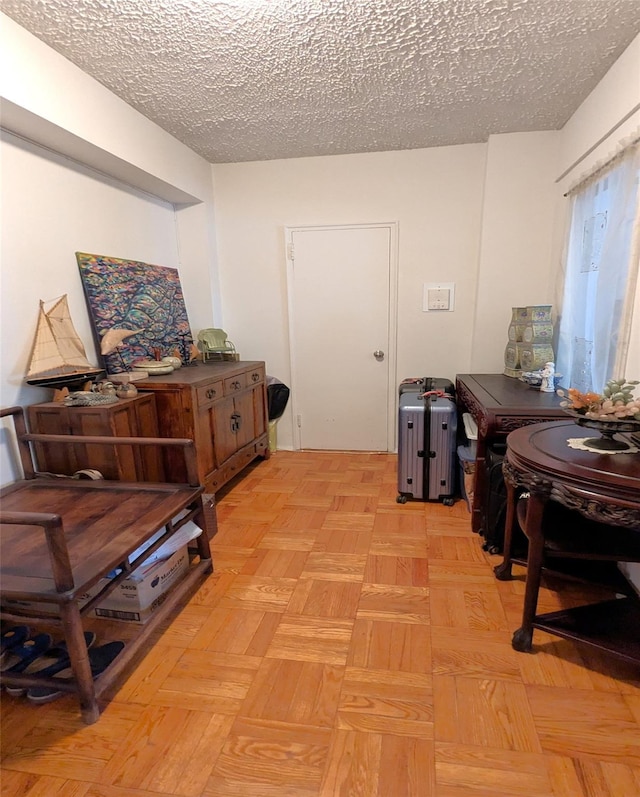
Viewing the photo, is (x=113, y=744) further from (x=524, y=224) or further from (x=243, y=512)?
(x=524, y=224)

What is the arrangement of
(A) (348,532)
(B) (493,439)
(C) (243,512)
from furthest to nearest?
(C) (243,512), (A) (348,532), (B) (493,439)

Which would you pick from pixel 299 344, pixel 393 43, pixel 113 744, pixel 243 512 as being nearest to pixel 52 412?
pixel 243 512

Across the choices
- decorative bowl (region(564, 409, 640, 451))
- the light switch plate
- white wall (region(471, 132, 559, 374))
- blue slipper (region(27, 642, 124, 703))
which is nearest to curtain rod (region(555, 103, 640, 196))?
white wall (region(471, 132, 559, 374))

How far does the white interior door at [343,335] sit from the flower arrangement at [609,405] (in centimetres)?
203

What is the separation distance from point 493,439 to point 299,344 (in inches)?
76.8

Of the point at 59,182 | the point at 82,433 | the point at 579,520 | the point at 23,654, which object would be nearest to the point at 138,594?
the point at 23,654

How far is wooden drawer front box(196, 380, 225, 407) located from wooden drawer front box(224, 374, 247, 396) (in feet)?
0.19

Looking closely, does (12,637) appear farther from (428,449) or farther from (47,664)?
(428,449)

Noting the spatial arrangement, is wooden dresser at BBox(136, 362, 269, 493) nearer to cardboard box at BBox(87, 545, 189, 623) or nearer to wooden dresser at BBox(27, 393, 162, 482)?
wooden dresser at BBox(27, 393, 162, 482)

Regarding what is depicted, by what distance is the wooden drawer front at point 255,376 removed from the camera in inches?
124

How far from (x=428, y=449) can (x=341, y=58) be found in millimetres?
2172

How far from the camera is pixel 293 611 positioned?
176cm

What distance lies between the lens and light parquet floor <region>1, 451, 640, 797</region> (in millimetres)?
1129

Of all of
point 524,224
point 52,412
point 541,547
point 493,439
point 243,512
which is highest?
point 524,224
